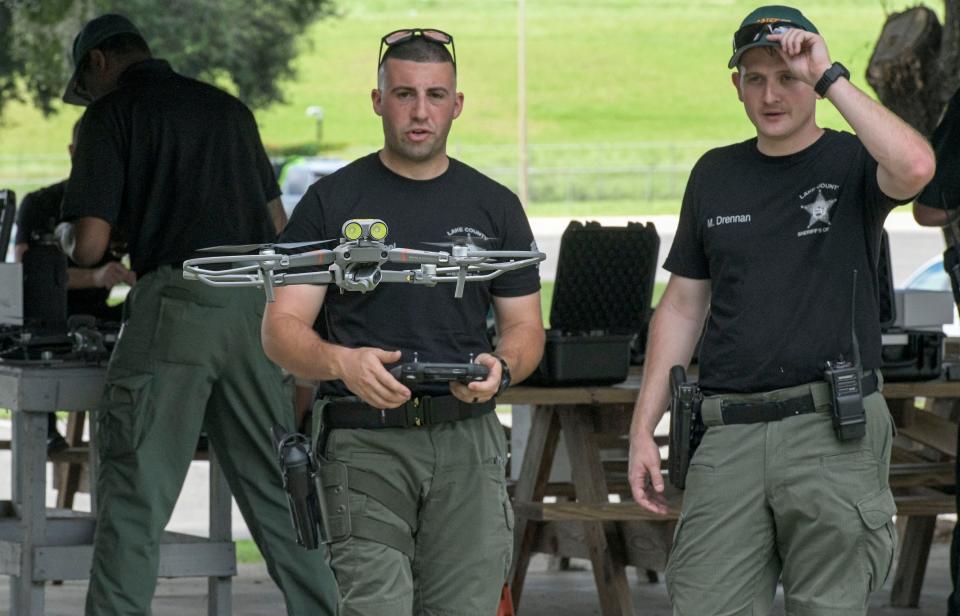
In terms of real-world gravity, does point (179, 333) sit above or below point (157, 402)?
above

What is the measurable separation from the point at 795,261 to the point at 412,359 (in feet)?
3.03

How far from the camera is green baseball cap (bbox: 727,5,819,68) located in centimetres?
392

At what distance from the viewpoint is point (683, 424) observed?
162 inches

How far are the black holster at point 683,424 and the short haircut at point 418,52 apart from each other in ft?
3.00

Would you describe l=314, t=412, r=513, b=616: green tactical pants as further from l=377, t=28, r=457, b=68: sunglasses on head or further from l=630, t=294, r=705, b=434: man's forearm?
l=377, t=28, r=457, b=68: sunglasses on head

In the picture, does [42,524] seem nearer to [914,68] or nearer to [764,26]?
[764,26]

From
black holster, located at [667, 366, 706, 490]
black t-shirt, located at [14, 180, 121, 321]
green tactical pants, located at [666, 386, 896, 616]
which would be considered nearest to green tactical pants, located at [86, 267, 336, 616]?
black holster, located at [667, 366, 706, 490]

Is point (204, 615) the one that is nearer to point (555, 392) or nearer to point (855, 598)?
point (555, 392)

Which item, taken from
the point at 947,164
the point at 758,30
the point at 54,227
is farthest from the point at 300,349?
the point at 54,227

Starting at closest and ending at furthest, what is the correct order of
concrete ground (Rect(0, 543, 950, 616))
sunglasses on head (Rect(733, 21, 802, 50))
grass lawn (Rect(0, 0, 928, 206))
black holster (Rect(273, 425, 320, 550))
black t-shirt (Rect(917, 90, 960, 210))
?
sunglasses on head (Rect(733, 21, 802, 50)) → black holster (Rect(273, 425, 320, 550)) → black t-shirt (Rect(917, 90, 960, 210)) → concrete ground (Rect(0, 543, 950, 616)) → grass lawn (Rect(0, 0, 928, 206))

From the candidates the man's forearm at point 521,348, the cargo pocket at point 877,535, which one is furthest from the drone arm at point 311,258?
the cargo pocket at point 877,535

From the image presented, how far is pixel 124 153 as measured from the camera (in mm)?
5555

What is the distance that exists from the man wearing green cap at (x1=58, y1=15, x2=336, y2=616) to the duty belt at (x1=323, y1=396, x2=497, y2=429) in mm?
1453

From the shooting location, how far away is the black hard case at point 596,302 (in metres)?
6.06
